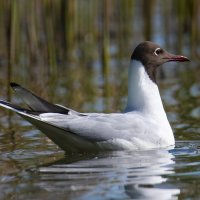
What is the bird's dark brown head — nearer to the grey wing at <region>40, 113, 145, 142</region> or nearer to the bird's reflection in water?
the grey wing at <region>40, 113, 145, 142</region>

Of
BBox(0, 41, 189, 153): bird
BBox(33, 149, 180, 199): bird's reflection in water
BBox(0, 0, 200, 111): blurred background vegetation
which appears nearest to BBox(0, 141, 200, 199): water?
BBox(33, 149, 180, 199): bird's reflection in water

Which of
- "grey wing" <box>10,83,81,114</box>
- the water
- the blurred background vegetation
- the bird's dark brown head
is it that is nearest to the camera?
the water

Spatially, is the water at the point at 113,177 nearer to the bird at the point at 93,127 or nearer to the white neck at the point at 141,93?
the bird at the point at 93,127

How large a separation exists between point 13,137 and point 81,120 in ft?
4.89

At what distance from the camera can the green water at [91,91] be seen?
7.82 m

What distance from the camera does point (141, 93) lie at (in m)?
10.0

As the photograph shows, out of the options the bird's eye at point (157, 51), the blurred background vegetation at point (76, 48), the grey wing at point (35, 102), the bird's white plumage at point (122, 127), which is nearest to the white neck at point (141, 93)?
the bird's white plumage at point (122, 127)

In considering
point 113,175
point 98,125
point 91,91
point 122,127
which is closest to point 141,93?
point 122,127

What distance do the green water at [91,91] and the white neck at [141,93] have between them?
54cm

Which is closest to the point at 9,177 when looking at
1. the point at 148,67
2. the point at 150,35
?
the point at 148,67

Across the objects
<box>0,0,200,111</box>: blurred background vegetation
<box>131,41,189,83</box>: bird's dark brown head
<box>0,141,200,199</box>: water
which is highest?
<box>0,0,200,111</box>: blurred background vegetation

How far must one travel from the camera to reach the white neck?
Answer: 9.95 meters

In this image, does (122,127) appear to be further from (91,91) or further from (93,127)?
(91,91)

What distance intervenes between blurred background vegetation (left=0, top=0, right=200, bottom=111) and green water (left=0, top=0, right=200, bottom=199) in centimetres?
2
